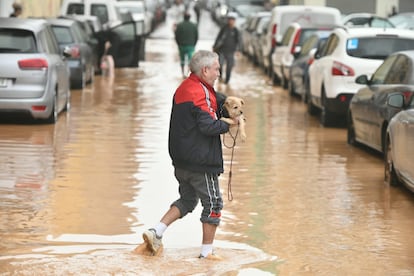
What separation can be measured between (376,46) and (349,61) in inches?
22.8

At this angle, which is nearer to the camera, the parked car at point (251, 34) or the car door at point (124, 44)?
the car door at point (124, 44)

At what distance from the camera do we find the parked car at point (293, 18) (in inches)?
1281

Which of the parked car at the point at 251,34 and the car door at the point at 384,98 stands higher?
the car door at the point at 384,98

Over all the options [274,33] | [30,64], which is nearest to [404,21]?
[274,33]

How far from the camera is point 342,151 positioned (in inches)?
673

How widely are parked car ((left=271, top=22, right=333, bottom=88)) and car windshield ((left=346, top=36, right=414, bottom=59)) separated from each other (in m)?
6.78

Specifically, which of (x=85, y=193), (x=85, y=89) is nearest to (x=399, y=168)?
(x=85, y=193)

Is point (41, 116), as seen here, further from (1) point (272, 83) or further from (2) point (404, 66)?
(1) point (272, 83)

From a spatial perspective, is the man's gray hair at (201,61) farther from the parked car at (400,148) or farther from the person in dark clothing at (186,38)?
the person in dark clothing at (186,38)

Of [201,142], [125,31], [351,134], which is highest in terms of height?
[201,142]

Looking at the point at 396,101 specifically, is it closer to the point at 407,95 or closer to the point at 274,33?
the point at 407,95

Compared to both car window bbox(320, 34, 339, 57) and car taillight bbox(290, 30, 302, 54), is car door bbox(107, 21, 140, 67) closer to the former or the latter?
car taillight bbox(290, 30, 302, 54)

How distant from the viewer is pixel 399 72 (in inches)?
651

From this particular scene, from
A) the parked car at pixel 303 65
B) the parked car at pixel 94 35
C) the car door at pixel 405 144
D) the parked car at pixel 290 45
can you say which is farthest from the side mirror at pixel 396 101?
the parked car at pixel 94 35
